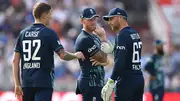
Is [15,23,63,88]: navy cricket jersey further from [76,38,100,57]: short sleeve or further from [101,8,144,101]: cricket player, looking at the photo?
[76,38,100,57]: short sleeve

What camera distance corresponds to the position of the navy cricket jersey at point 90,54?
13.2 metres

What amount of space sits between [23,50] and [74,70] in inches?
443

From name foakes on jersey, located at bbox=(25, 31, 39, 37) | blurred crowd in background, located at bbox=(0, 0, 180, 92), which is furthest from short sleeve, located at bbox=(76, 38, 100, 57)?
blurred crowd in background, located at bbox=(0, 0, 180, 92)

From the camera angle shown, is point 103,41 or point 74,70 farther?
point 74,70

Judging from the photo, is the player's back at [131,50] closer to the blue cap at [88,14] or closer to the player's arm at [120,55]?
the player's arm at [120,55]

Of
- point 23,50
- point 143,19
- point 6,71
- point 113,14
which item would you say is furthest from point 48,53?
point 143,19

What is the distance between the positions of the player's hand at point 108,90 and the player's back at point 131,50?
1.05 ft

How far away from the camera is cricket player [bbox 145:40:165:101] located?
700 inches

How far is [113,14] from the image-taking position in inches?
504

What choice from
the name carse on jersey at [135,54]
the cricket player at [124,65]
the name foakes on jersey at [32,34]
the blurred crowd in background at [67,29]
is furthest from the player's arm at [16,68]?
the blurred crowd in background at [67,29]

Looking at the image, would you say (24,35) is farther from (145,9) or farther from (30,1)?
(145,9)

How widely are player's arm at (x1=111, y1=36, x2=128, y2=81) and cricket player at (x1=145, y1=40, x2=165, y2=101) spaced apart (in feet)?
17.5

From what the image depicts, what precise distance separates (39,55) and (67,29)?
1320 cm

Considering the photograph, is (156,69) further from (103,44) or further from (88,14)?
(88,14)
